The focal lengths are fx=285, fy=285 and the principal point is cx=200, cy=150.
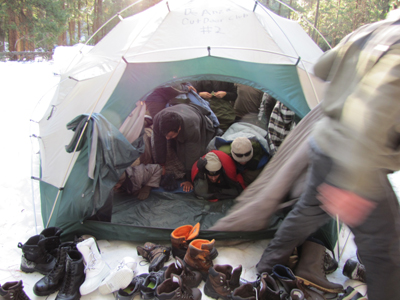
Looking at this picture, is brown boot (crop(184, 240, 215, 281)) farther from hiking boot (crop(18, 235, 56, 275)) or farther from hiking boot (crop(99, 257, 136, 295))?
hiking boot (crop(18, 235, 56, 275))

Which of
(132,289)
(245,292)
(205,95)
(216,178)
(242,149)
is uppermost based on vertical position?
(205,95)

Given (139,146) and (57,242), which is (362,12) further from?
(57,242)

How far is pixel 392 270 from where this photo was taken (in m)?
1.15

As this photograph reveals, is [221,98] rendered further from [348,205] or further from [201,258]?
[348,205]

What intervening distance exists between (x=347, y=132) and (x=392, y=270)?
619 millimetres

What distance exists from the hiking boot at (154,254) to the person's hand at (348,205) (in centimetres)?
122

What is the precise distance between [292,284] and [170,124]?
1.71m

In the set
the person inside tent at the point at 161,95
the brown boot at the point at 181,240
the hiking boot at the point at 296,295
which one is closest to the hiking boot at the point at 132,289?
the brown boot at the point at 181,240

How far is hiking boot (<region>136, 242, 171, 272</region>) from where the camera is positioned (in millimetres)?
1898

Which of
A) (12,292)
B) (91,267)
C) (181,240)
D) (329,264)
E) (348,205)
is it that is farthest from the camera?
(181,240)

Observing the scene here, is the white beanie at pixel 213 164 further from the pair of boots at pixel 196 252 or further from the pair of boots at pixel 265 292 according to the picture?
the pair of boots at pixel 265 292

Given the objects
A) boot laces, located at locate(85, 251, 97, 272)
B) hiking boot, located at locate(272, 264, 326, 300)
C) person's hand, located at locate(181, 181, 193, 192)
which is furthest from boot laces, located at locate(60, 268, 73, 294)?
person's hand, located at locate(181, 181, 193, 192)

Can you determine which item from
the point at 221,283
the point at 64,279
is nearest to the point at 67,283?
the point at 64,279

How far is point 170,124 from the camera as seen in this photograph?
2746 millimetres
